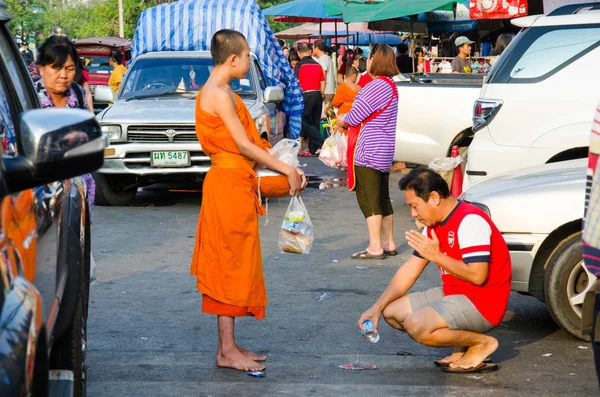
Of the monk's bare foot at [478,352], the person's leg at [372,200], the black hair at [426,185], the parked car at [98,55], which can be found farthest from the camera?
the parked car at [98,55]

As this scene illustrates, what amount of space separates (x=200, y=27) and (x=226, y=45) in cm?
890

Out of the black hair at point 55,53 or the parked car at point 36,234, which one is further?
the black hair at point 55,53

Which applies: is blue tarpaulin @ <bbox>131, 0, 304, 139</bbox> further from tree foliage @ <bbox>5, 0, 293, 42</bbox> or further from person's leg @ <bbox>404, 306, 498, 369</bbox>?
tree foliage @ <bbox>5, 0, 293, 42</bbox>

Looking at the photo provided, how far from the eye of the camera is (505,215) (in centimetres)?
647

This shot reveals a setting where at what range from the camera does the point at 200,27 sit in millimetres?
14641

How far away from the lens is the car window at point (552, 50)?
350 inches

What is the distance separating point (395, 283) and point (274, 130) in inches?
314

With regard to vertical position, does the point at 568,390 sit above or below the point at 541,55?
below

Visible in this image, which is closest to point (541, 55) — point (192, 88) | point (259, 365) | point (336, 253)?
point (336, 253)

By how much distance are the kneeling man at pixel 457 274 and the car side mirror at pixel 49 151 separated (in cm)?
300

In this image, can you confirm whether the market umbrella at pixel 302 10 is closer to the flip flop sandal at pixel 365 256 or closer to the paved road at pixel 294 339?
the paved road at pixel 294 339

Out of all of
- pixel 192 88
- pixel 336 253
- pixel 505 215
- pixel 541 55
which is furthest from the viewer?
pixel 192 88

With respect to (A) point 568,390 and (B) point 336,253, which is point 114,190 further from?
(A) point 568,390

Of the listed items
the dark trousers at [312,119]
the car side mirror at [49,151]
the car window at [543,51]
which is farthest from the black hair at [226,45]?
the dark trousers at [312,119]
